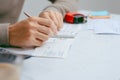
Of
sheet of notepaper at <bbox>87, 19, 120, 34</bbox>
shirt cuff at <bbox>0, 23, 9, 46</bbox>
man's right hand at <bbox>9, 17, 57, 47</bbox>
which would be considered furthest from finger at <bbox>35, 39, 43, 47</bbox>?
sheet of notepaper at <bbox>87, 19, 120, 34</bbox>

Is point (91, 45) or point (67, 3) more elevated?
point (67, 3)

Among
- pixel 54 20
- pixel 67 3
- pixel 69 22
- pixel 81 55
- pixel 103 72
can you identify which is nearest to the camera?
pixel 103 72

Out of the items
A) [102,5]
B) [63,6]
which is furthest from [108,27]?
[102,5]

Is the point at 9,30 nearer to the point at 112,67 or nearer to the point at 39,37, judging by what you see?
the point at 39,37

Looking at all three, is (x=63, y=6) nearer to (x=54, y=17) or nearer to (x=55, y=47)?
(x=54, y=17)

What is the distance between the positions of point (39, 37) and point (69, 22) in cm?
31

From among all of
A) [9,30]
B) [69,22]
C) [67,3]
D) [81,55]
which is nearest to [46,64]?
[81,55]

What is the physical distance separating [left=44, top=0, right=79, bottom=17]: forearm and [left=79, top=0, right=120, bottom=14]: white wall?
114 cm

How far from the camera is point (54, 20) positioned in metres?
1.01

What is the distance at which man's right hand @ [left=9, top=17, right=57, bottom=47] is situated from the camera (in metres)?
0.85

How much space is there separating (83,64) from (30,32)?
0.78 feet

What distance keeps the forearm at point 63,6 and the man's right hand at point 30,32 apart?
28 cm

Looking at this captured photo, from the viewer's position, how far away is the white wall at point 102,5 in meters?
2.40

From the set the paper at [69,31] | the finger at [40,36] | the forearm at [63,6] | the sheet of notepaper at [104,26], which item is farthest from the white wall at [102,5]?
the finger at [40,36]
